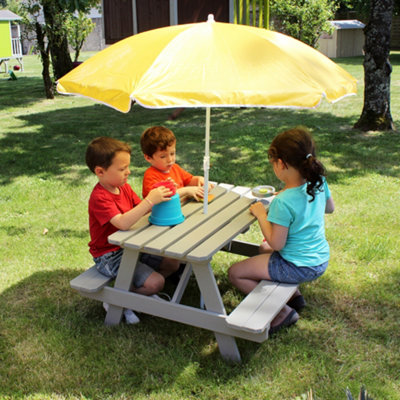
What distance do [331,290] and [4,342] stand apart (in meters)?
2.30

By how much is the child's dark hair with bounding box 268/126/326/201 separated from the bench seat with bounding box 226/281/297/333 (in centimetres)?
58

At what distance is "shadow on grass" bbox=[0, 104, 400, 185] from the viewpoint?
262 inches

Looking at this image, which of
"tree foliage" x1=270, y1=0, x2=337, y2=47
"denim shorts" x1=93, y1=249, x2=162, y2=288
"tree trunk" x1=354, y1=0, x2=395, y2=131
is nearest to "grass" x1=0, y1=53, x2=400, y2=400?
"denim shorts" x1=93, y1=249, x2=162, y2=288

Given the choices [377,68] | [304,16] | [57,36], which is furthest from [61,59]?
[304,16]

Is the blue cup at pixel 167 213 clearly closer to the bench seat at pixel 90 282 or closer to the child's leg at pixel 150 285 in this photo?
the child's leg at pixel 150 285

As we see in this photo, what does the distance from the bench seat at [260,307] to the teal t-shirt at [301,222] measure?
0.20m

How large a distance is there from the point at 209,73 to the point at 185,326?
1662 mm

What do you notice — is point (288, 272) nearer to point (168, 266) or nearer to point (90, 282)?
point (168, 266)

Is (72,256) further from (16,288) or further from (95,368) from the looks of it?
(95,368)

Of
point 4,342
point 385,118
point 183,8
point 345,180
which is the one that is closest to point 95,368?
point 4,342

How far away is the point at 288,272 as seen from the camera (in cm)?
302

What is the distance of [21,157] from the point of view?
7.36 metres

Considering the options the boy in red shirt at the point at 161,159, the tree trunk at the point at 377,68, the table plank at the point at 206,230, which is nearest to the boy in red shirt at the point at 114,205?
the boy in red shirt at the point at 161,159

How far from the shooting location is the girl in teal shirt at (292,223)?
9.39 feet
